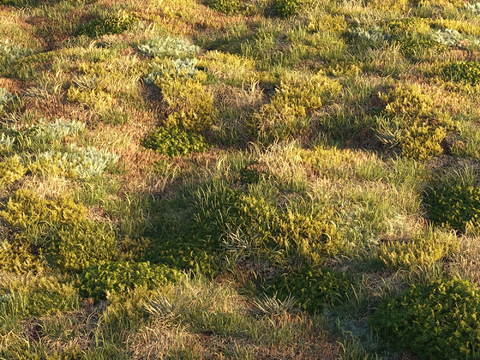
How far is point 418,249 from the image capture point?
598 cm

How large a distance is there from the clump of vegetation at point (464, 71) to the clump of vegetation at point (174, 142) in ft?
15.2

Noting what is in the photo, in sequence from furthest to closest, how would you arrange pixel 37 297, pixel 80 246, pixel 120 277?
pixel 80 246 → pixel 120 277 → pixel 37 297

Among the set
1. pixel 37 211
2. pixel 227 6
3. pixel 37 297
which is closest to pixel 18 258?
pixel 37 211

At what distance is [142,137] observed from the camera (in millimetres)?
8539

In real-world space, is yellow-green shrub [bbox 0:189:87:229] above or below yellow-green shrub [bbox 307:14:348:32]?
below

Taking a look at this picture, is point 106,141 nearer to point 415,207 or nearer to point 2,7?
point 415,207

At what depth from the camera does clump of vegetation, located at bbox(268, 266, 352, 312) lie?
556 centimetres

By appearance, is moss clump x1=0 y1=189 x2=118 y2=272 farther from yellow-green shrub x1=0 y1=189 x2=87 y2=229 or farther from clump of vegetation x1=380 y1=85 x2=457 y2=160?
clump of vegetation x1=380 y1=85 x2=457 y2=160

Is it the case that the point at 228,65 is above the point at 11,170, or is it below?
above

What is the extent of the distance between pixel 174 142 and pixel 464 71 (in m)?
5.36

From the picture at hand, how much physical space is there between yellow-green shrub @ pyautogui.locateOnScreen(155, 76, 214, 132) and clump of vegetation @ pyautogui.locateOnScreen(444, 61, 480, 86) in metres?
4.33

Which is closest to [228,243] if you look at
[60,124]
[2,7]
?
[60,124]

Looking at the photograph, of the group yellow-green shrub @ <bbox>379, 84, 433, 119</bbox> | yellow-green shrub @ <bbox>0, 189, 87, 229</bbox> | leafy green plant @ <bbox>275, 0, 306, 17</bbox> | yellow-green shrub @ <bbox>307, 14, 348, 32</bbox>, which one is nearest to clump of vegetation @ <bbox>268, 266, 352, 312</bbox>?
yellow-green shrub @ <bbox>0, 189, 87, 229</bbox>

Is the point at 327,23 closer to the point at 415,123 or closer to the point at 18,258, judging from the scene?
the point at 415,123
